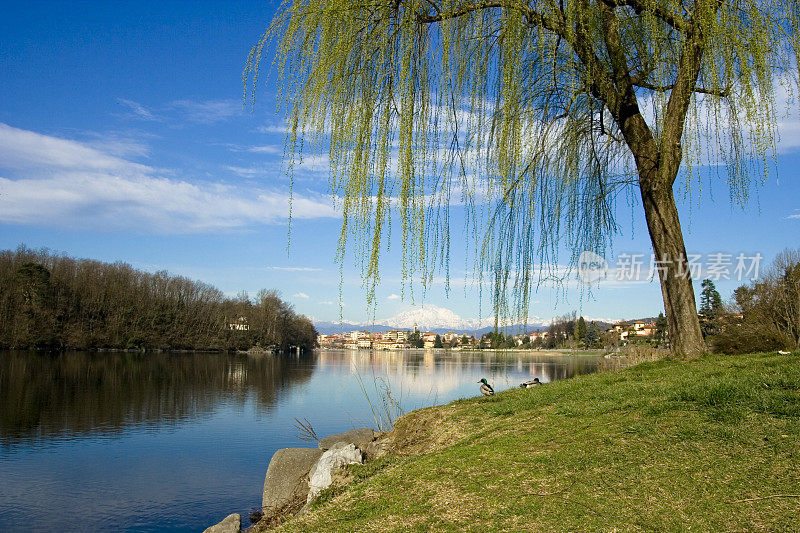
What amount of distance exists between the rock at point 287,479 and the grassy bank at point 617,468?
80.6 inches

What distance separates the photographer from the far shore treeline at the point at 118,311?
66.2m

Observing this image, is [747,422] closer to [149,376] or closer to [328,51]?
[328,51]

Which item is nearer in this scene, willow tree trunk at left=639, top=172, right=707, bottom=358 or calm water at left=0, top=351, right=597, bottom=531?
willow tree trunk at left=639, top=172, right=707, bottom=358

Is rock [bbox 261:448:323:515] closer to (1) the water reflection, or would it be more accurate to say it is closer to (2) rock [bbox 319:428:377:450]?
(2) rock [bbox 319:428:377:450]

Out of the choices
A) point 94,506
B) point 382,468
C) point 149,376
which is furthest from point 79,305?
point 382,468

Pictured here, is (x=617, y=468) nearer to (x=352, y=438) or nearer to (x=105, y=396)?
(x=352, y=438)

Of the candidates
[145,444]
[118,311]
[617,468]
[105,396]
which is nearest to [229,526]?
[617,468]

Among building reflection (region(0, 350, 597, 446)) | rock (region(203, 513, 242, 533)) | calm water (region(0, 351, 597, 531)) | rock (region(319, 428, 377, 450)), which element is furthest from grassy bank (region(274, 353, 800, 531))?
building reflection (region(0, 350, 597, 446))

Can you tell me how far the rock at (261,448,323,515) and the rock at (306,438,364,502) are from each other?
104 centimetres

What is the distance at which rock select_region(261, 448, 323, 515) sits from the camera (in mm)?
7680

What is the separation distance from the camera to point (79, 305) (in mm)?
75188

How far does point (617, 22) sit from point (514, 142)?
2.59 metres

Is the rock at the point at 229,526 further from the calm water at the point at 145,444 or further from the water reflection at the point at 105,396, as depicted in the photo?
the water reflection at the point at 105,396

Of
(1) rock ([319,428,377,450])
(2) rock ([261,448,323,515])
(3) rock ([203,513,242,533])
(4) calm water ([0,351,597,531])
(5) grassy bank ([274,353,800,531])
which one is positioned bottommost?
(4) calm water ([0,351,597,531])
